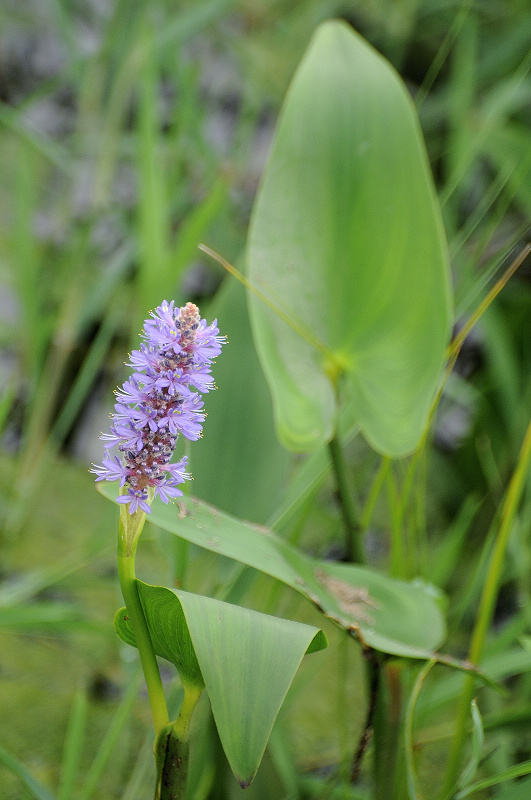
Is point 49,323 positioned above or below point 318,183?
below

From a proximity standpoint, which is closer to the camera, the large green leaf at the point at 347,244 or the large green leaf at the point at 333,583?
the large green leaf at the point at 333,583

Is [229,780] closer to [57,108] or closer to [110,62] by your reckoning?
[110,62]

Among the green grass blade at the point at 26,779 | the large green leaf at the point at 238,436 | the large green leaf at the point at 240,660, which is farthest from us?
the large green leaf at the point at 238,436

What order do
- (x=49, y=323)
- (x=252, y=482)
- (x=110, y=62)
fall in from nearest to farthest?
(x=252, y=482) → (x=49, y=323) → (x=110, y=62)

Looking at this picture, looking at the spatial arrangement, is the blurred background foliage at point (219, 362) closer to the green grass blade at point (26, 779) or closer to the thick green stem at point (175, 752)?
the green grass blade at point (26, 779)

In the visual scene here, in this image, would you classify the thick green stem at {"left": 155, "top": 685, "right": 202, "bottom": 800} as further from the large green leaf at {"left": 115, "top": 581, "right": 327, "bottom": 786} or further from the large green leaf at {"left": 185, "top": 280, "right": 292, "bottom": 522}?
the large green leaf at {"left": 185, "top": 280, "right": 292, "bottom": 522}

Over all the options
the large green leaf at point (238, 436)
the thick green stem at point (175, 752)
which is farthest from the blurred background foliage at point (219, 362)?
the thick green stem at point (175, 752)

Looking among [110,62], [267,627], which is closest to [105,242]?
[110,62]
